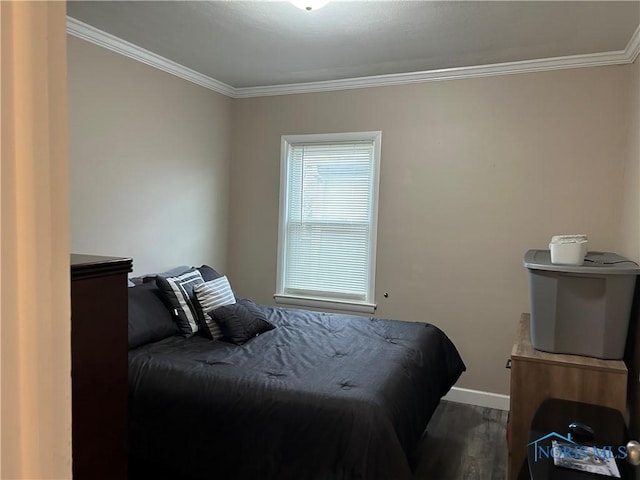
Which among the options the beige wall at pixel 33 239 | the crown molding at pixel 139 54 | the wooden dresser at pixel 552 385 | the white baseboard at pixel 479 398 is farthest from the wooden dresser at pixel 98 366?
the white baseboard at pixel 479 398

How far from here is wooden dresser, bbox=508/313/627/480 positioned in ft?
7.34

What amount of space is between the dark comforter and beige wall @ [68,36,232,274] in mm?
979

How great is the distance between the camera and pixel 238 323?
115 inches

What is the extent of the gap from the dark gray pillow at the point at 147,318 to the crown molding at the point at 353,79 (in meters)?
1.59

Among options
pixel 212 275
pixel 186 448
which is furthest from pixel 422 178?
pixel 186 448

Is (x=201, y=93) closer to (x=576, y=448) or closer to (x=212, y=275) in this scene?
(x=212, y=275)

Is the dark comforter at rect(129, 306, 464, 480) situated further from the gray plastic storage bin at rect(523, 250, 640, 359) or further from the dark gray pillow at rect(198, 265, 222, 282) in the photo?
the dark gray pillow at rect(198, 265, 222, 282)

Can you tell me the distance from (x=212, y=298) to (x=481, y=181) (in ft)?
6.92

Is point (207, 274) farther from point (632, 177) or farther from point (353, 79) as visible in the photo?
point (632, 177)

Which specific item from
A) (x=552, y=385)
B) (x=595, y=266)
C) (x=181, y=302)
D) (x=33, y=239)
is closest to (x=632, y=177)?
(x=595, y=266)

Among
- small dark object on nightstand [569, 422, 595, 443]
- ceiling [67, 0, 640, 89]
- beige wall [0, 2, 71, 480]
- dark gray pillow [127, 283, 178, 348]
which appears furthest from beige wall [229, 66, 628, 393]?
beige wall [0, 2, 71, 480]

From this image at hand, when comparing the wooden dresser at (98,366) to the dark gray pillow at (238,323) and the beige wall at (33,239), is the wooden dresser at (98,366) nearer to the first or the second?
the beige wall at (33,239)

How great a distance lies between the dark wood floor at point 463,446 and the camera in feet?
8.89

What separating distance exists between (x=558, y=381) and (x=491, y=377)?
1.40m
